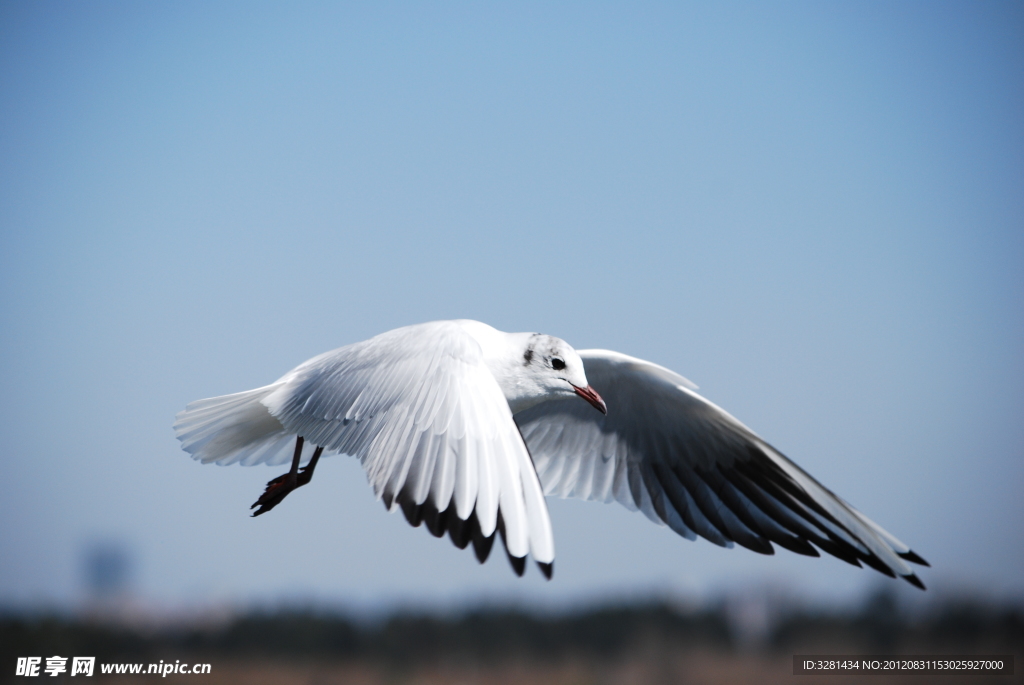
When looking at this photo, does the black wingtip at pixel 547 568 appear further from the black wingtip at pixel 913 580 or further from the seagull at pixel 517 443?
the black wingtip at pixel 913 580

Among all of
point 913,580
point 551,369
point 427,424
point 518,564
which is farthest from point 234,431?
point 913,580

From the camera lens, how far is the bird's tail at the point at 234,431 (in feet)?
11.8

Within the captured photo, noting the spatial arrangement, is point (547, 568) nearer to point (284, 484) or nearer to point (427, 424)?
point (427, 424)

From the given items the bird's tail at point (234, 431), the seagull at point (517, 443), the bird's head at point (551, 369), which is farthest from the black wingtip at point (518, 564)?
the bird's tail at point (234, 431)

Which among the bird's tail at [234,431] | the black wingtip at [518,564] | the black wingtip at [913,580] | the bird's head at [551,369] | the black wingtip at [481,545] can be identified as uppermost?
the bird's head at [551,369]

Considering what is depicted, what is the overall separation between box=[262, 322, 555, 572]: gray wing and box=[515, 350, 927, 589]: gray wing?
42.0 inches

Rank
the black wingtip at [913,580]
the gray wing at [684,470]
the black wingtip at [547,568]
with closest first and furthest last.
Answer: the black wingtip at [547,568]
the black wingtip at [913,580]
the gray wing at [684,470]

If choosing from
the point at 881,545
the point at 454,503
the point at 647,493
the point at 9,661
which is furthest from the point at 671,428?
the point at 9,661

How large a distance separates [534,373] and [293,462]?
3.60 feet

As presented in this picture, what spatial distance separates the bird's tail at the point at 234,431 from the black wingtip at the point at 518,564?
1603 millimetres

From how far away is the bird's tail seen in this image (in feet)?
11.8

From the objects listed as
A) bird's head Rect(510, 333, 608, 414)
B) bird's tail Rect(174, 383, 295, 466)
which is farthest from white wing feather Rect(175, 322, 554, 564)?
bird's head Rect(510, 333, 608, 414)

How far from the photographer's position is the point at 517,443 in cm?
241

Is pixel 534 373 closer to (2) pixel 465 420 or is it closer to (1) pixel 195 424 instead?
(2) pixel 465 420
